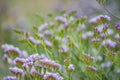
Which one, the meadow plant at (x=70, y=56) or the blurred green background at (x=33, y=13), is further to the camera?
the blurred green background at (x=33, y=13)

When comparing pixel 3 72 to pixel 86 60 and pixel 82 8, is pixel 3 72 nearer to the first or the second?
pixel 86 60

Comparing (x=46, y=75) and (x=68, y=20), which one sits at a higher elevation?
(x=68, y=20)

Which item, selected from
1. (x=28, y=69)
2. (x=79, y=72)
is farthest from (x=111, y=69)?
(x=28, y=69)

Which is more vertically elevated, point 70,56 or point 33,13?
point 33,13

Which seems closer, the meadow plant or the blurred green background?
the meadow plant

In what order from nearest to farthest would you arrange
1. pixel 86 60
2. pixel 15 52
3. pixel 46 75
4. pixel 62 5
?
pixel 46 75
pixel 86 60
pixel 15 52
pixel 62 5

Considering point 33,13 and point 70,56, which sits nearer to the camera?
point 70,56

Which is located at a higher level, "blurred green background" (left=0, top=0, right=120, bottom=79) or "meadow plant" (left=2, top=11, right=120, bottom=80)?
"blurred green background" (left=0, top=0, right=120, bottom=79)

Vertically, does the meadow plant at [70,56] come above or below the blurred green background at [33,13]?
below
